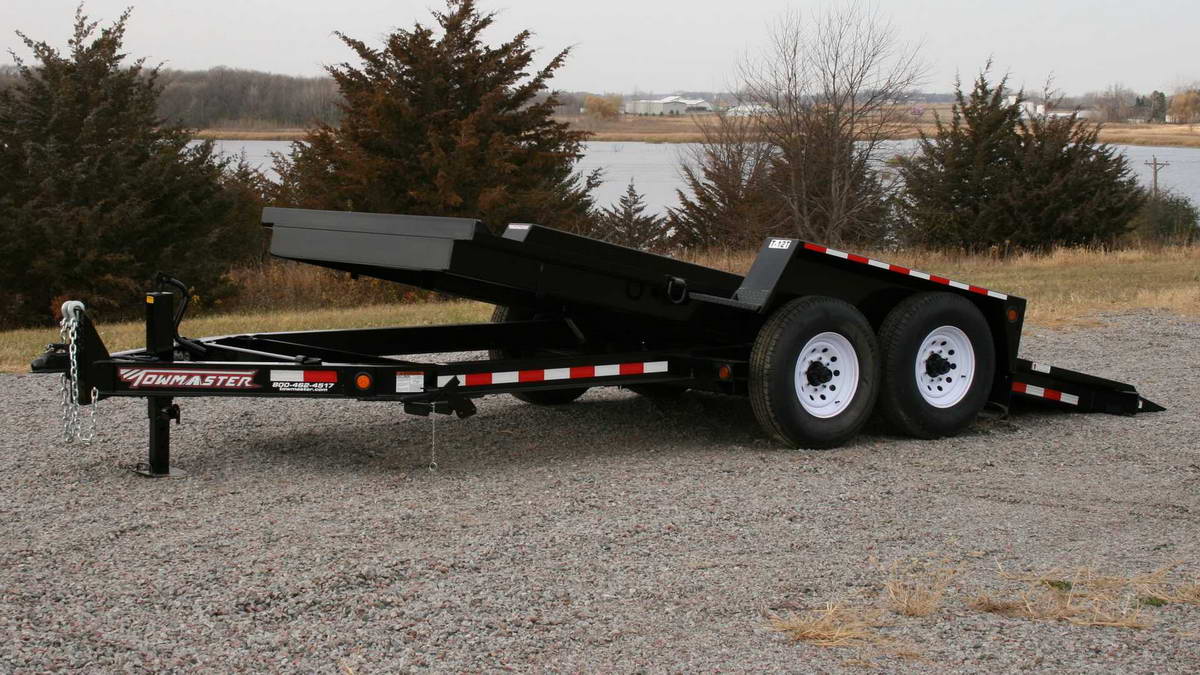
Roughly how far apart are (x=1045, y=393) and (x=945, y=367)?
2.94 feet

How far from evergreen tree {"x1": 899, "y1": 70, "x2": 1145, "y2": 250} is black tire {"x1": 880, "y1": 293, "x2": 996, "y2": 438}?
25806mm

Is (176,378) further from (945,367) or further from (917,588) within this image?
(945,367)

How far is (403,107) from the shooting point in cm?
2741

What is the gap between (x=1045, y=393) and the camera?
26.3 ft

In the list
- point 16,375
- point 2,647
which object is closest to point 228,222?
point 16,375

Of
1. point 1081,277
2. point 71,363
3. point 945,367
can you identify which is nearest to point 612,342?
point 945,367

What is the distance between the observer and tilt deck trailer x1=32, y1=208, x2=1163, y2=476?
601 centimetres

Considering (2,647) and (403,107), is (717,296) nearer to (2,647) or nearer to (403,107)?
(2,647)

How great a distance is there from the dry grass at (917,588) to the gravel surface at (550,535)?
0.05 m

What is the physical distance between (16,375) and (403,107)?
730 inches

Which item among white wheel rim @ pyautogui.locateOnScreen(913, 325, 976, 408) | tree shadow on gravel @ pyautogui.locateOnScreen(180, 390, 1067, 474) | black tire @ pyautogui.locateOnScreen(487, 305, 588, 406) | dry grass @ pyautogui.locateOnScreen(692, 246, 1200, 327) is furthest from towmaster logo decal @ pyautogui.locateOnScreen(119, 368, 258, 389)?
dry grass @ pyautogui.locateOnScreen(692, 246, 1200, 327)

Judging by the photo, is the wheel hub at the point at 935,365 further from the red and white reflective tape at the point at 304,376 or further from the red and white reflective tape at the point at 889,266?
the red and white reflective tape at the point at 304,376

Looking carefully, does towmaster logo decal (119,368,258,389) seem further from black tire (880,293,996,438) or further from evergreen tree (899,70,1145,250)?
evergreen tree (899,70,1145,250)

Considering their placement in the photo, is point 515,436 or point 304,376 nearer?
point 304,376
